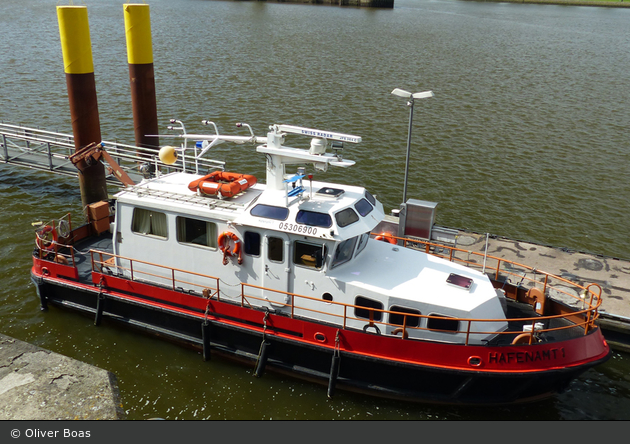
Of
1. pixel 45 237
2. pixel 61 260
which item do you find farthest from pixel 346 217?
pixel 45 237

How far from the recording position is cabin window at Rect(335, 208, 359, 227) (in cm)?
1030

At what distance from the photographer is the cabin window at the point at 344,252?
10.5 metres

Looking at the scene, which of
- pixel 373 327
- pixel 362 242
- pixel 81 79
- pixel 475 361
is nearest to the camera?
pixel 475 361

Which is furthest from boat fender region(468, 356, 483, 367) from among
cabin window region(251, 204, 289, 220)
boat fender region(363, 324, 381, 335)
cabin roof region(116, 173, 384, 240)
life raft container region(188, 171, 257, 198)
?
life raft container region(188, 171, 257, 198)

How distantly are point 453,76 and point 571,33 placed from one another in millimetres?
32710

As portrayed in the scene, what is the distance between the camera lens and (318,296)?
1079 cm

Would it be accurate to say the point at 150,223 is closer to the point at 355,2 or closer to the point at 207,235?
the point at 207,235

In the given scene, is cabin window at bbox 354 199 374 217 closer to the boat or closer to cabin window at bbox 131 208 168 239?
the boat

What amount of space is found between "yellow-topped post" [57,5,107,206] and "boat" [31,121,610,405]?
17.6 ft

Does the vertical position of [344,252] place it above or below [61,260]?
above

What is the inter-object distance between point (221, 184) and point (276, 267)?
7.56 ft

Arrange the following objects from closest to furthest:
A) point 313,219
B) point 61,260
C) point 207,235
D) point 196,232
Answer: point 313,219 → point 207,235 → point 196,232 → point 61,260

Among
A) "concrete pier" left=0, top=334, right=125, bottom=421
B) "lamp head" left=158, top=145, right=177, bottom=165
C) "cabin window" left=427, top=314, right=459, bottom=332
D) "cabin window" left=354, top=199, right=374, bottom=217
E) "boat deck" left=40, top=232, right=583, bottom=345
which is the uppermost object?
"lamp head" left=158, top=145, right=177, bottom=165

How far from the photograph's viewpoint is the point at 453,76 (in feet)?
125
